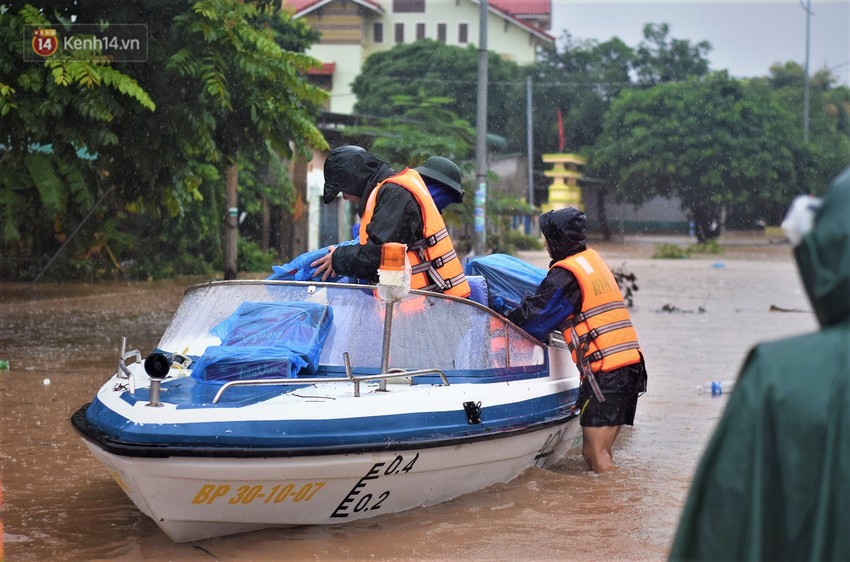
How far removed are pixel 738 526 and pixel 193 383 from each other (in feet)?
13.7

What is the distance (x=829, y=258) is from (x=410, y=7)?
5914cm

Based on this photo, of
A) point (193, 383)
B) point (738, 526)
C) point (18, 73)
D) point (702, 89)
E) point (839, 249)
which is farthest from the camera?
point (702, 89)

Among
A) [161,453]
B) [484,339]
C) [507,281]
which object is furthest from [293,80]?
[161,453]

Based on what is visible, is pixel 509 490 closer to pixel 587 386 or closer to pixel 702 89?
pixel 587 386

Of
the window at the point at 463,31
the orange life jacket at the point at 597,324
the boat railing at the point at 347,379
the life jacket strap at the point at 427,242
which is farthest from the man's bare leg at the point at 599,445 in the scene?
the window at the point at 463,31

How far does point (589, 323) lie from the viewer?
6.98 metres

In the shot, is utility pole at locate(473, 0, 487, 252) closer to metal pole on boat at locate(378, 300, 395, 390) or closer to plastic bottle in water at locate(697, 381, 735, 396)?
plastic bottle in water at locate(697, 381, 735, 396)

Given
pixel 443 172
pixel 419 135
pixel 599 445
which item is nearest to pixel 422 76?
pixel 419 135

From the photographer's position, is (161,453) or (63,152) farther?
(63,152)

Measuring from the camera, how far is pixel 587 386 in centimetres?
704

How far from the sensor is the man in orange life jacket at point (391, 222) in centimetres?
642

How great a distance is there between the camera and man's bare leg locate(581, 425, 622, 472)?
23.5 ft
